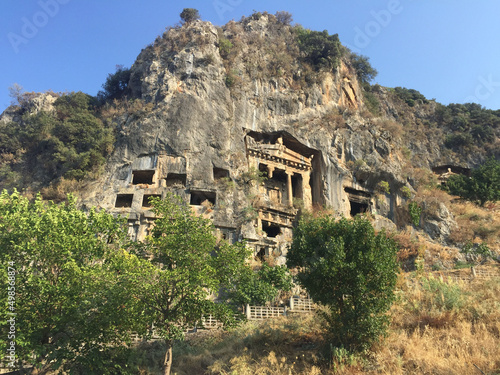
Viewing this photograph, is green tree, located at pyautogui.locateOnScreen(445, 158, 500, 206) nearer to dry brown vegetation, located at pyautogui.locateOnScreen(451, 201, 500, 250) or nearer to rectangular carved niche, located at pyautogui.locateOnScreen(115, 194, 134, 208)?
dry brown vegetation, located at pyautogui.locateOnScreen(451, 201, 500, 250)

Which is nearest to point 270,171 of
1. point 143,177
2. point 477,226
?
point 143,177

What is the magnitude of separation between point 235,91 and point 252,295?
19.3m

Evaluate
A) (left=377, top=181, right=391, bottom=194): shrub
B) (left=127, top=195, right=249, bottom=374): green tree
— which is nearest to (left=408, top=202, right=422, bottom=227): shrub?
(left=377, top=181, right=391, bottom=194): shrub

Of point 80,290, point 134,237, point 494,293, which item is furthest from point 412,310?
point 134,237

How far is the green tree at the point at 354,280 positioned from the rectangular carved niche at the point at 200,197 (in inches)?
599

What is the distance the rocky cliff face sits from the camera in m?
25.4

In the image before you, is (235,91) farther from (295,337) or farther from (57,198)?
(295,337)

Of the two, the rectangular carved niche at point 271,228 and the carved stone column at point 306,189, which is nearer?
the rectangular carved niche at point 271,228

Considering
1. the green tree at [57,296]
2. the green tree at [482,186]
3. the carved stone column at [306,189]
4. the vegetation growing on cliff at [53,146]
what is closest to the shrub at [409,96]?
the green tree at [482,186]

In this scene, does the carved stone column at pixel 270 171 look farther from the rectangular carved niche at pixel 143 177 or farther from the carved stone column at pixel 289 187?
the rectangular carved niche at pixel 143 177

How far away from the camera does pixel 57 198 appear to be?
988 inches

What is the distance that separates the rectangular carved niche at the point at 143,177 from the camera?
26.4 m

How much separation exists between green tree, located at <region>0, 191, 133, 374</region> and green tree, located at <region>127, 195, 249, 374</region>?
72 centimetres

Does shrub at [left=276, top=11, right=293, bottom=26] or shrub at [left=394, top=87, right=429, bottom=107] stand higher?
shrub at [left=276, top=11, right=293, bottom=26]
